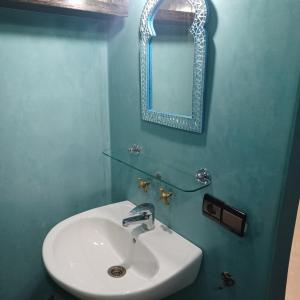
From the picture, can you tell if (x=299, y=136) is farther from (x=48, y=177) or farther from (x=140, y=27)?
(x=48, y=177)

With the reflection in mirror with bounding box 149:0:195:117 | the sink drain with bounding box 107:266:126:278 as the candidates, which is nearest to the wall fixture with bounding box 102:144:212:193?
the reflection in mirror with bounding box 149:0:195:117

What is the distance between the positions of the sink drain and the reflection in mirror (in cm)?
68

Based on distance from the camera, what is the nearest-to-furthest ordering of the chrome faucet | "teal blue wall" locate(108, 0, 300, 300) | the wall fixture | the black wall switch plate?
1. "teal blue wall" locate(108, 0, 300, 300)
2. the black wall switch plate
3. the wall fixture
4. the chrome faucet

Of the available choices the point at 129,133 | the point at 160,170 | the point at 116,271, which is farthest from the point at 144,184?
the point at 116,271

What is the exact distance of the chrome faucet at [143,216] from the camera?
109cm

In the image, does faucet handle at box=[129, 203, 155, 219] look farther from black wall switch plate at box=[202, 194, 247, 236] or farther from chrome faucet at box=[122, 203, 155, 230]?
black wall switch plate at box=[202, 194, 247, 236]

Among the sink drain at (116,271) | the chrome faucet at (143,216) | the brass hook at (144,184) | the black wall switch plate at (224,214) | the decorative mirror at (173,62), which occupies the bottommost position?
the sink drain at (116,271)

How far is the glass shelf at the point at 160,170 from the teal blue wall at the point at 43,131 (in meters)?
0.18

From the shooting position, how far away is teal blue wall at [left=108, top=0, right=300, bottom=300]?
27.5 inches

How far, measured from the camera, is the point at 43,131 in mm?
1255

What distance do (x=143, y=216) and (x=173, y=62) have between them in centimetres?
61

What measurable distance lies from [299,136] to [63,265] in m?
0.92

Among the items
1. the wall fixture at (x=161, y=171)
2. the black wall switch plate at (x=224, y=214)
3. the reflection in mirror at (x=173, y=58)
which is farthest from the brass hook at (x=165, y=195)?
the reflection in mirror at (x=173, y=58)

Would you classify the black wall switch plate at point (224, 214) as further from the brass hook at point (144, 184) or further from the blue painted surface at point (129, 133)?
the brass hook at point (144, 184)
